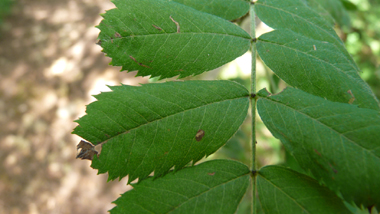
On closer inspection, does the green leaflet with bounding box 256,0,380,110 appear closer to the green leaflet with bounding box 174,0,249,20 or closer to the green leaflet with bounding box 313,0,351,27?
the green leaflet with bounding box 174,0,249,20

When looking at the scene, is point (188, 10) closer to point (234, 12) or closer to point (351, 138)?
point (234, 12)

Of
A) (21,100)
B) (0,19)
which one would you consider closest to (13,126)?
(21,100)

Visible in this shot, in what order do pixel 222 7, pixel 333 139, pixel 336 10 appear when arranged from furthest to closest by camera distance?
pixel 336 10 < pixel 222 7 < pixel 333 139

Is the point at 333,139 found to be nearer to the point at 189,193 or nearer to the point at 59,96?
the point at 189,193

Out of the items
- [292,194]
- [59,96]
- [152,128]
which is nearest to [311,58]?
[292,194]

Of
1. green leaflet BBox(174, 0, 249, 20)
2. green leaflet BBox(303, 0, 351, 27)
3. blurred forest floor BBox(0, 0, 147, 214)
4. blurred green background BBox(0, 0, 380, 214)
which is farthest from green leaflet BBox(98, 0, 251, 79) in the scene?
blurred forest floor BBox(0, 0, 147, 214)

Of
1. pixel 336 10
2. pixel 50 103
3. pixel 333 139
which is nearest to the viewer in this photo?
pixel 333 139
